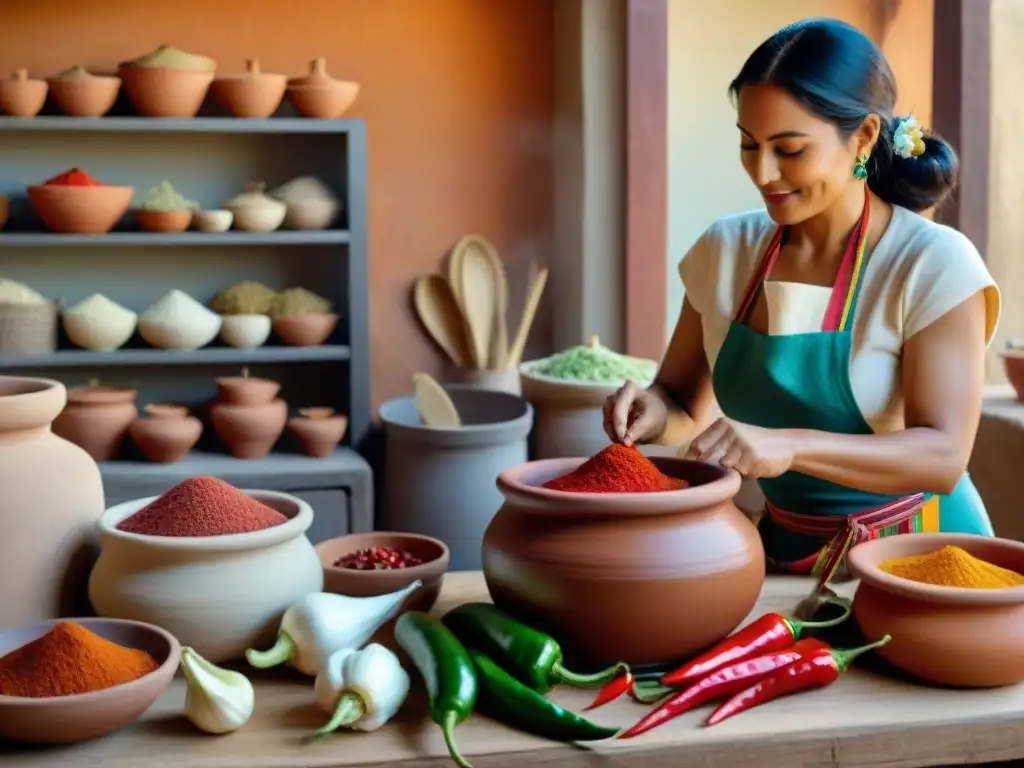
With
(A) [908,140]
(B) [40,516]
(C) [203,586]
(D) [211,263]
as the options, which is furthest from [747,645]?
(D) [211,263]

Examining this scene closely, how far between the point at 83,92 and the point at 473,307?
142 centimetres

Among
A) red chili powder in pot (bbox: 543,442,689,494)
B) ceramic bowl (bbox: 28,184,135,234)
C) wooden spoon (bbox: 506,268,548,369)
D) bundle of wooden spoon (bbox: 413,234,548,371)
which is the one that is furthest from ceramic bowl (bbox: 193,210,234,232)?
red chili powder in pot (bbox: 543,442,689,494)

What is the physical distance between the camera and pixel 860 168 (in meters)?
1.83

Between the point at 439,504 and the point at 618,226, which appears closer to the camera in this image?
the point at 439,504

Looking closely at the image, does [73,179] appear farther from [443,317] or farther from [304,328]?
[443,317]

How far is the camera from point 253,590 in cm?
132

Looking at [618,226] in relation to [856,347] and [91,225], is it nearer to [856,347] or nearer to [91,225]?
[91,225]

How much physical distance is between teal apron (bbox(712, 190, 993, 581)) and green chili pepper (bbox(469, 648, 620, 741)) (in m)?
0.65

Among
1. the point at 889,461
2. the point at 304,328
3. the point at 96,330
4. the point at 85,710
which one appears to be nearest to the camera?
the point at 85,710

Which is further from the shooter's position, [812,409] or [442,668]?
[812,409]

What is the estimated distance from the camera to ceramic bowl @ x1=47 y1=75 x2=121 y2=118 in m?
3.75

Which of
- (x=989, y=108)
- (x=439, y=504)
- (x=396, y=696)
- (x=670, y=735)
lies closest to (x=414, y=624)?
(x=396, y=696)

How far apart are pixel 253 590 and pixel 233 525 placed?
76mm

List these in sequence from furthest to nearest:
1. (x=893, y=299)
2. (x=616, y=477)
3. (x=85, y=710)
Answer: (x=893, y=299), (x=616, y=477), (x=85, y=710)
